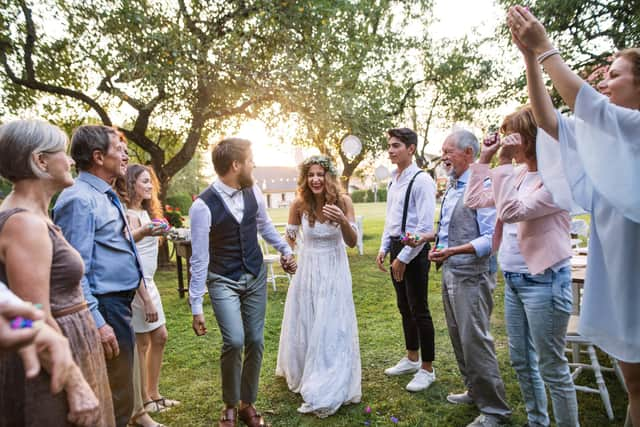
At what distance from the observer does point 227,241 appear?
3.23 metres

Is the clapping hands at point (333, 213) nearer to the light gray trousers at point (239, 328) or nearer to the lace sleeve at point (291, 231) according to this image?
the lace sleeve at point (291, 231)

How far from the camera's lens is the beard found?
334cm

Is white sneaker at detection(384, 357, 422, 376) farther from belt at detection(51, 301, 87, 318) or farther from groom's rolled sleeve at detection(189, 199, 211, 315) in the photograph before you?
belt at detection(51, 301, 87, 318)

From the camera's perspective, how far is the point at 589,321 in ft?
6.30

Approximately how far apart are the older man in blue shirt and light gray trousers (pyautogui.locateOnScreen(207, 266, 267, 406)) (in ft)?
2.34

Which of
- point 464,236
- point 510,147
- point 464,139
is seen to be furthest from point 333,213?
point 510,147

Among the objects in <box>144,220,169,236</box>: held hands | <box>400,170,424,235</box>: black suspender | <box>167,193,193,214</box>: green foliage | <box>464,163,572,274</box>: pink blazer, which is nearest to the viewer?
<box>464,163,572,274</box>: pink blazer

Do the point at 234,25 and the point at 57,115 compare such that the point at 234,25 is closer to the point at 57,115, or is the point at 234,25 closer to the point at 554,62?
the point at 57,115

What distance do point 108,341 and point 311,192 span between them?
229 cm

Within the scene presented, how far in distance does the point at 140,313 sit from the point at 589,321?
3.26 m

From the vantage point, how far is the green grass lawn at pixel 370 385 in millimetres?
3439

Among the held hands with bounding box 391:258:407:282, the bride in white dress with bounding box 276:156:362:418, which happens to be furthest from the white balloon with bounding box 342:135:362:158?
the held hands with bounding box 391:258:407:282

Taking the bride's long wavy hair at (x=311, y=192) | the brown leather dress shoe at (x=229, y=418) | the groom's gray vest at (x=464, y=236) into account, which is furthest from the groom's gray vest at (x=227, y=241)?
the groom's gray vest at (x=464, y=236)

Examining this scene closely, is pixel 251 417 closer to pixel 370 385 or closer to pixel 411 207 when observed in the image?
pixel 370 385
